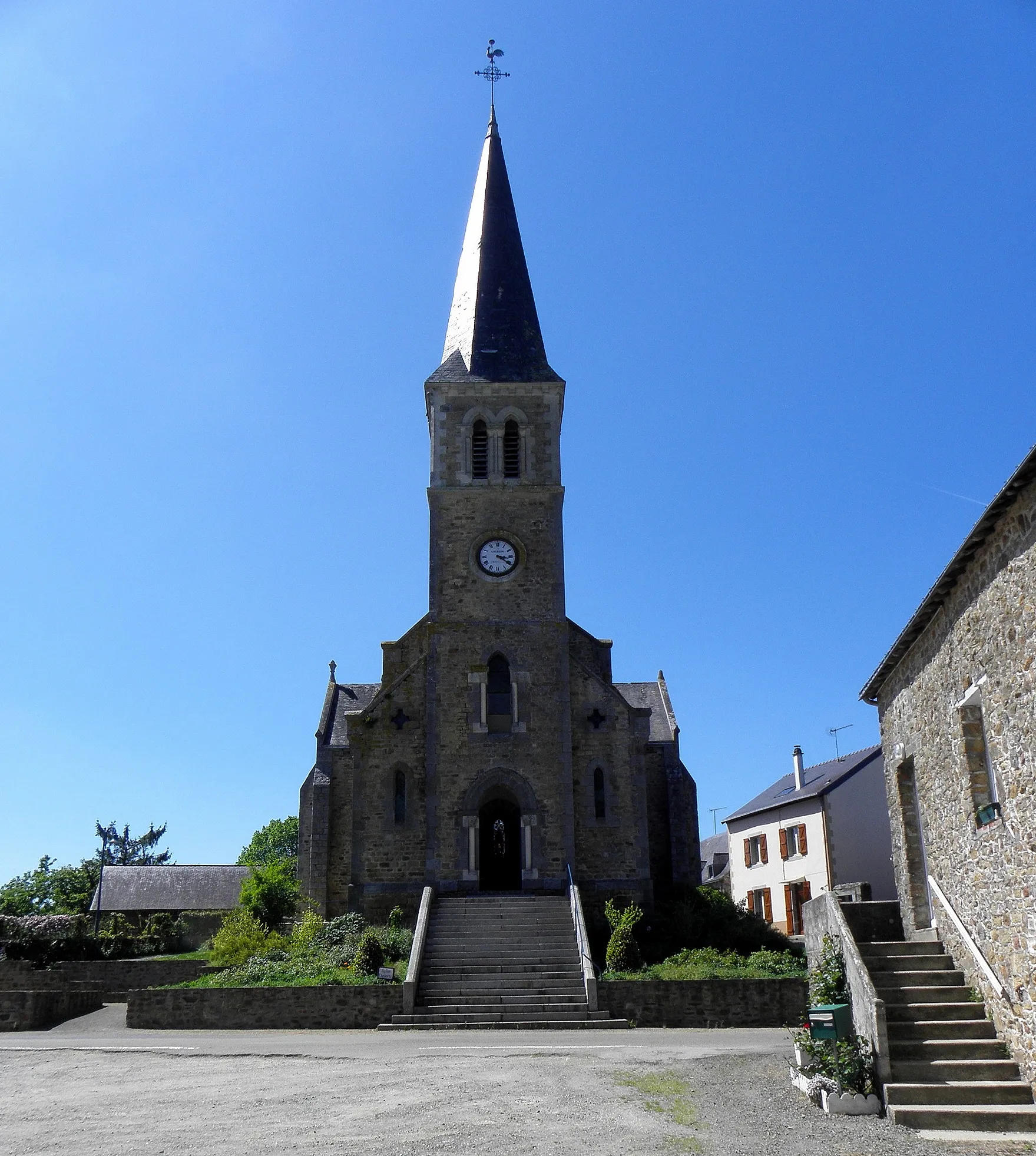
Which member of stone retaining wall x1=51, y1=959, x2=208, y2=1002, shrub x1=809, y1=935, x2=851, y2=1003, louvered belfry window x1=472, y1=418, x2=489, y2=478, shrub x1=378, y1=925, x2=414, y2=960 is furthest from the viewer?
louvered belfry window x1=472, y1=418, x2=489, y2=478

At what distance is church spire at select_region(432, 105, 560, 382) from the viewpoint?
30188mm

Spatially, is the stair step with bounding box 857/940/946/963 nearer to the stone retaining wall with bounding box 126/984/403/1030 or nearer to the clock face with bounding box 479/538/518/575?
the stone retaining wall with bounding box 126/984/403/1030

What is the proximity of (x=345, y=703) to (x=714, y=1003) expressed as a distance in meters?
18.3

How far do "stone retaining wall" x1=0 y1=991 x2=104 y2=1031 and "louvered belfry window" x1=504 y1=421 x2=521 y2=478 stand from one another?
53.5ft

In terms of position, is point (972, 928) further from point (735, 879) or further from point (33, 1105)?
point (735, 879)

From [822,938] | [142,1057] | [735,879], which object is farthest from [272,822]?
[822,938]

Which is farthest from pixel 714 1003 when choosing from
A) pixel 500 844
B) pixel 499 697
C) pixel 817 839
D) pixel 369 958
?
pixel 817 839

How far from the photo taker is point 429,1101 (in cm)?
1049

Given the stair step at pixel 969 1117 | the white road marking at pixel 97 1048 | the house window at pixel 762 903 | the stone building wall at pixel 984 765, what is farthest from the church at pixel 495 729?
the stair step at pixel 969 1117

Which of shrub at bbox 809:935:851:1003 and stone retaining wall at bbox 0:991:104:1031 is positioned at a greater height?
shrub at bbox 809:935:851:1003

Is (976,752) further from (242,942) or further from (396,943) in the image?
(242,942)

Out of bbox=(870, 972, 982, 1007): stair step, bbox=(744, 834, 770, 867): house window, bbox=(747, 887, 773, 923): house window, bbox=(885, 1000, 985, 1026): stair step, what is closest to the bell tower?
bbox=(744, 834, 770, 867): house window

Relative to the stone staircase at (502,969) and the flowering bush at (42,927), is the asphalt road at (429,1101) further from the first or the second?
the flowering bush at (42,927)

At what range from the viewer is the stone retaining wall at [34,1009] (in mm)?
19828
